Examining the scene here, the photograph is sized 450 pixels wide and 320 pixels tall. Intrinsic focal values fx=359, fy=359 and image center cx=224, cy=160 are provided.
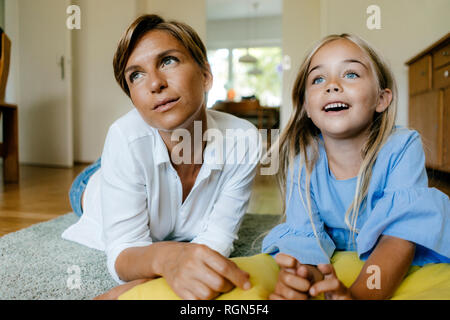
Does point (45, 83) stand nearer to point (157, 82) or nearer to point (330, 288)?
point (157, 82)

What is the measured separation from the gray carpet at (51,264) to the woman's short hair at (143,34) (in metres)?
0.47

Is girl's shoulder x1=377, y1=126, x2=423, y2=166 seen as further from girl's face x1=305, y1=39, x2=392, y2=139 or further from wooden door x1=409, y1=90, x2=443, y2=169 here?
wooden door x1=409, y1=90, x2=443, y2=169

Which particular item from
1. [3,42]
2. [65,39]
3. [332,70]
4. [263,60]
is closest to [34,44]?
[65,39]

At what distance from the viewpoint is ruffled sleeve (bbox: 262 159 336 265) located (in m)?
0.70

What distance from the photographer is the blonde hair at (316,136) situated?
0.76 meters

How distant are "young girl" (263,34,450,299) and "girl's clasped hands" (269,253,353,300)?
78mm

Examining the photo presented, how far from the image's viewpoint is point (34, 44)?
11.4ft

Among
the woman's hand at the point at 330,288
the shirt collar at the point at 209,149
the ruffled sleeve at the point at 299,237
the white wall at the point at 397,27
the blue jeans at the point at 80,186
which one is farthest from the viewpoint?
the white wall at the point at 397,27

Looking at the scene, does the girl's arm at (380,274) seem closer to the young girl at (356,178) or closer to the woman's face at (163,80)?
the young girl at (356,178)

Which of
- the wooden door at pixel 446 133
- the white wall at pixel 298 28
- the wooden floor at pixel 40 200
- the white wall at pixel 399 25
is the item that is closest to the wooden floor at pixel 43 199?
the wooden floor at pixel 40 200

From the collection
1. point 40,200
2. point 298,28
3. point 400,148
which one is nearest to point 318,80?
point 400,148

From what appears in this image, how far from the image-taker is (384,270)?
1.90 ft

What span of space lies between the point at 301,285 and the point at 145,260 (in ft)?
0.92

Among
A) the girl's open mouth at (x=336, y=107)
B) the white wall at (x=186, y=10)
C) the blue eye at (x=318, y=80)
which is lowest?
the girl's open mouth at (x=336, y=107)
